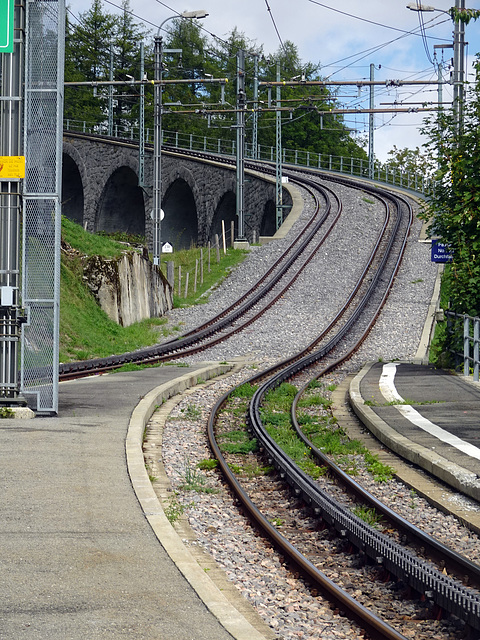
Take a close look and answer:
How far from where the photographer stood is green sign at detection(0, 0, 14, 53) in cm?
1186

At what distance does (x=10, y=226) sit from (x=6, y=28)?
107 inches

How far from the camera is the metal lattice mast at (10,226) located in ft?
41.0

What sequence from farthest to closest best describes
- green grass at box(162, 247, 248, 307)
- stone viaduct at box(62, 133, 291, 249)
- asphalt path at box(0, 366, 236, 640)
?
stone viaduct at box(62, 133, 291, 249), green grass at box(162, 247, 248, 307), asphalt path at box(0, 366, 236, 640)

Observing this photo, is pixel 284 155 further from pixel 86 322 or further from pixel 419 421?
pixel 419 421

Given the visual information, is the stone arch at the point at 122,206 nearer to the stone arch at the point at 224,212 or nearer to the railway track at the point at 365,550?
the stone arch at the point at 224,212

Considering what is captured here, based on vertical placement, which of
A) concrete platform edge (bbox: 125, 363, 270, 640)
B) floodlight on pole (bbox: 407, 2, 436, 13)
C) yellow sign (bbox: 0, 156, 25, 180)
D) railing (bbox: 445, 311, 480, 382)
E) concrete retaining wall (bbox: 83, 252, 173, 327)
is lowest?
concrete platform edge (bbox: 125, 363, 270, 640)

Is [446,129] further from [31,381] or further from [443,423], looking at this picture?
[31,381]

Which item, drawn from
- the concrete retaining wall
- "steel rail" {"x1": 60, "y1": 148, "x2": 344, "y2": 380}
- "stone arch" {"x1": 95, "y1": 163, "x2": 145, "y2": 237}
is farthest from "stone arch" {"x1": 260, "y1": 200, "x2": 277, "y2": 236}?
the concrete retaining wall

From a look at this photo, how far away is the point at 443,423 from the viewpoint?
456 inches

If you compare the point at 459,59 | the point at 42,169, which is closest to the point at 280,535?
the point at 42,169

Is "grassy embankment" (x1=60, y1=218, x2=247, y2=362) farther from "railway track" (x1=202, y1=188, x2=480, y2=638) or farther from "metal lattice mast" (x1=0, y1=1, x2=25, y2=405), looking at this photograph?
"railway track" (x1=202, y1=188, x2=480, y2=638)

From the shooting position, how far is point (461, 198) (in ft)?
59.0

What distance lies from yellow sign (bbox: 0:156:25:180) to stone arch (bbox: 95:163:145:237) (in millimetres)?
52083

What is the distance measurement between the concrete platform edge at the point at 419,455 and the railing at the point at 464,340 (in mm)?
3748
